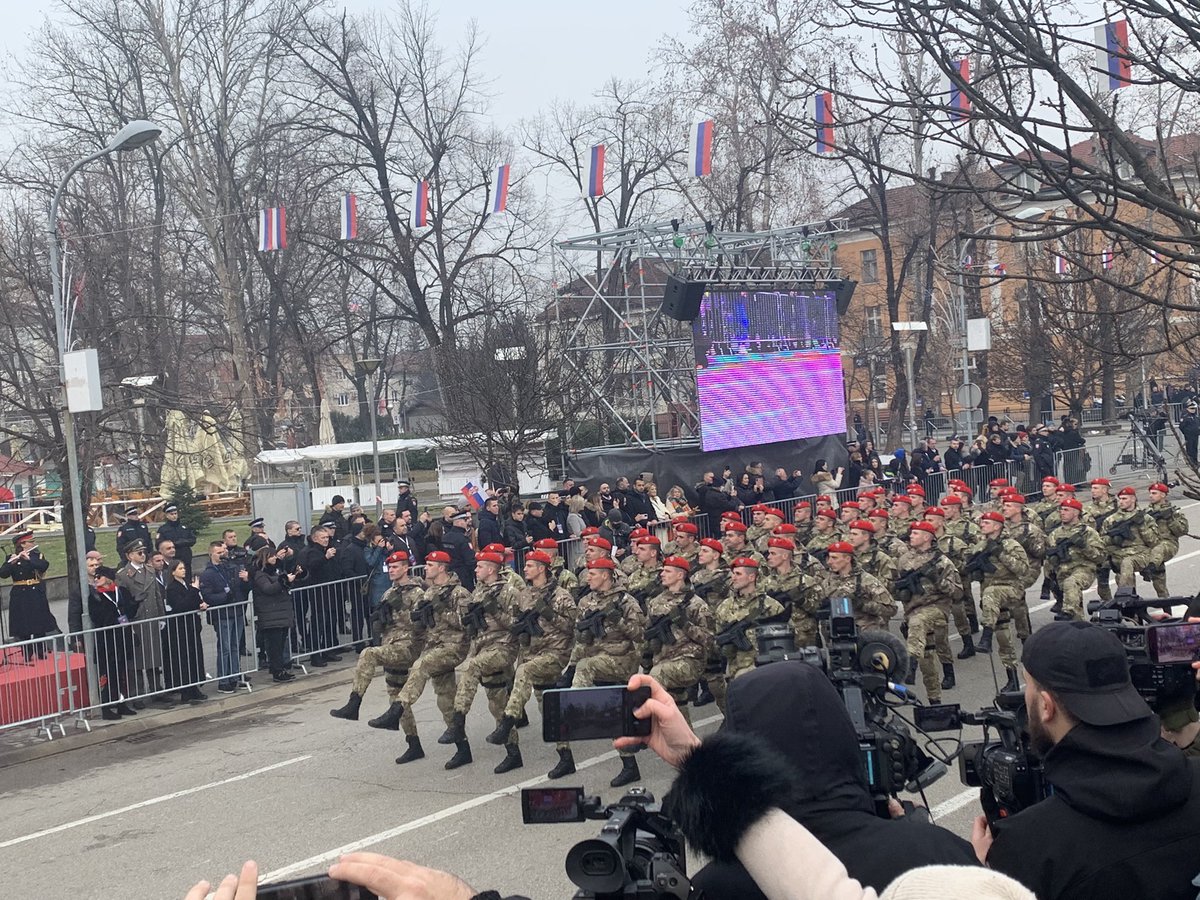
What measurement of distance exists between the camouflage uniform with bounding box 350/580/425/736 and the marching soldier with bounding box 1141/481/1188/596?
825 cm

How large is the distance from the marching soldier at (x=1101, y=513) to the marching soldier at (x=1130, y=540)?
0.39ft

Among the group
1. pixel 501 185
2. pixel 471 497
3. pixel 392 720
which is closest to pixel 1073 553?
pixel 392 720

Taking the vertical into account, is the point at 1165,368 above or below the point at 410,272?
below

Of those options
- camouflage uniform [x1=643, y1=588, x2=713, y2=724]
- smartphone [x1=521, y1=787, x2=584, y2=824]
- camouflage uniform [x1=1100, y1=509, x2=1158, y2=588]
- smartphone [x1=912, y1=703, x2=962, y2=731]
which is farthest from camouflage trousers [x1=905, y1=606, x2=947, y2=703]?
smartphone [x1=521, y1=787, x2=584, y2=824]

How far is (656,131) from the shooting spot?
37.1m

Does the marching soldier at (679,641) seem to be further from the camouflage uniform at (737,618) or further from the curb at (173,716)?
the curb at (173,716)

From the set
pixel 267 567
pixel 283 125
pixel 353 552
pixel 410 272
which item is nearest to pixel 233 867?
pixel 267 567

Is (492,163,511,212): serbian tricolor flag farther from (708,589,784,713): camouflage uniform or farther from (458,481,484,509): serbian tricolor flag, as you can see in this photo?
(708,589,784,713): camouflage uniform

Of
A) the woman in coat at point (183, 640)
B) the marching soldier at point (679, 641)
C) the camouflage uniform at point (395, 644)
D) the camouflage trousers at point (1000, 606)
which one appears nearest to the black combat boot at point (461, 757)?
the camouflage uniform at point (395, 644)

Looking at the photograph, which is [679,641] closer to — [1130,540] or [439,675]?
[439,675]

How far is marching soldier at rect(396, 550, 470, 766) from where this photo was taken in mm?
10734

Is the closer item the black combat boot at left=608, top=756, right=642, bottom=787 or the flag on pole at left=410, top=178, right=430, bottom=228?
the black combat boot at left=608, top=756, right=642, bottom=787

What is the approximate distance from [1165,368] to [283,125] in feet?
83.6

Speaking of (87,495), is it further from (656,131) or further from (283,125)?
(656,131)
